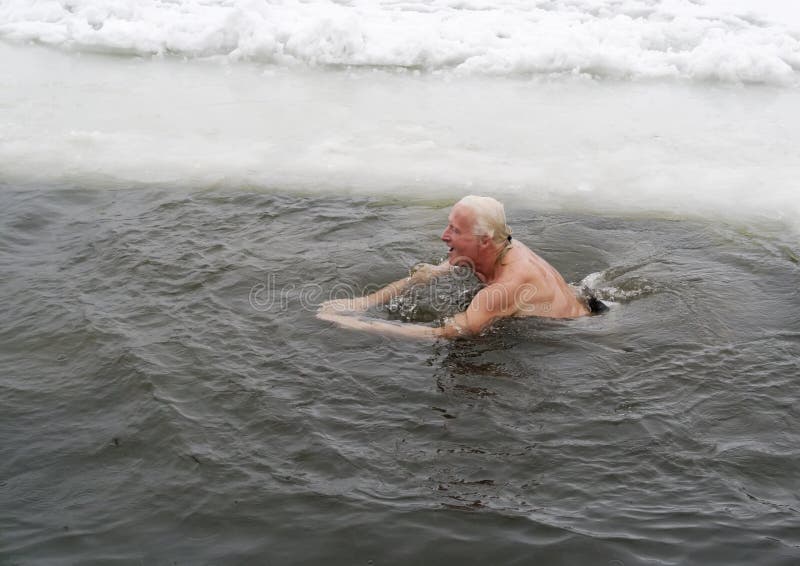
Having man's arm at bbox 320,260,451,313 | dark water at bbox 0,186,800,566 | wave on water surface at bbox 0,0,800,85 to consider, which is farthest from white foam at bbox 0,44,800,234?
man's arm at bbox 320,260,451,313

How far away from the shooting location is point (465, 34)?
10.9 m

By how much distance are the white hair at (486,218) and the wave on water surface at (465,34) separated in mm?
5479

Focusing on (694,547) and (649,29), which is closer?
(694,547)

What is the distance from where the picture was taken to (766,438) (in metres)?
4.21

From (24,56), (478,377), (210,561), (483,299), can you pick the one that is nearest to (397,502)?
(210,561)

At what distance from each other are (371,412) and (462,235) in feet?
4.63

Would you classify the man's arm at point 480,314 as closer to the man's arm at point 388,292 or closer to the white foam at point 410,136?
the man's arm at point 388,292

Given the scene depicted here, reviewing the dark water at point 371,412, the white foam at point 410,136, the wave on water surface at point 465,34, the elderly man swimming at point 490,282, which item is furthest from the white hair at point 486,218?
the wave on water surface at point 465,34

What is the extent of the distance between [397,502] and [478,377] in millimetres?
→ 1247

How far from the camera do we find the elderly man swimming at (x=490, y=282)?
511 cm

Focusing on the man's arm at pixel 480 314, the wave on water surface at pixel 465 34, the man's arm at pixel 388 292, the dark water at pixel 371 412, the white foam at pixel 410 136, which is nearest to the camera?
the dark water at pixel 371 412

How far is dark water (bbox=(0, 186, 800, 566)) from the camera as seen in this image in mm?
3568

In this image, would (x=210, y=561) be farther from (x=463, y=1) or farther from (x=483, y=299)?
(x=463, y=1)

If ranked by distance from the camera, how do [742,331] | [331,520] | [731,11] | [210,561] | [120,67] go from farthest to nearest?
[731,11] → [120,67] → [742,331] → [331,520] → [210,561]
